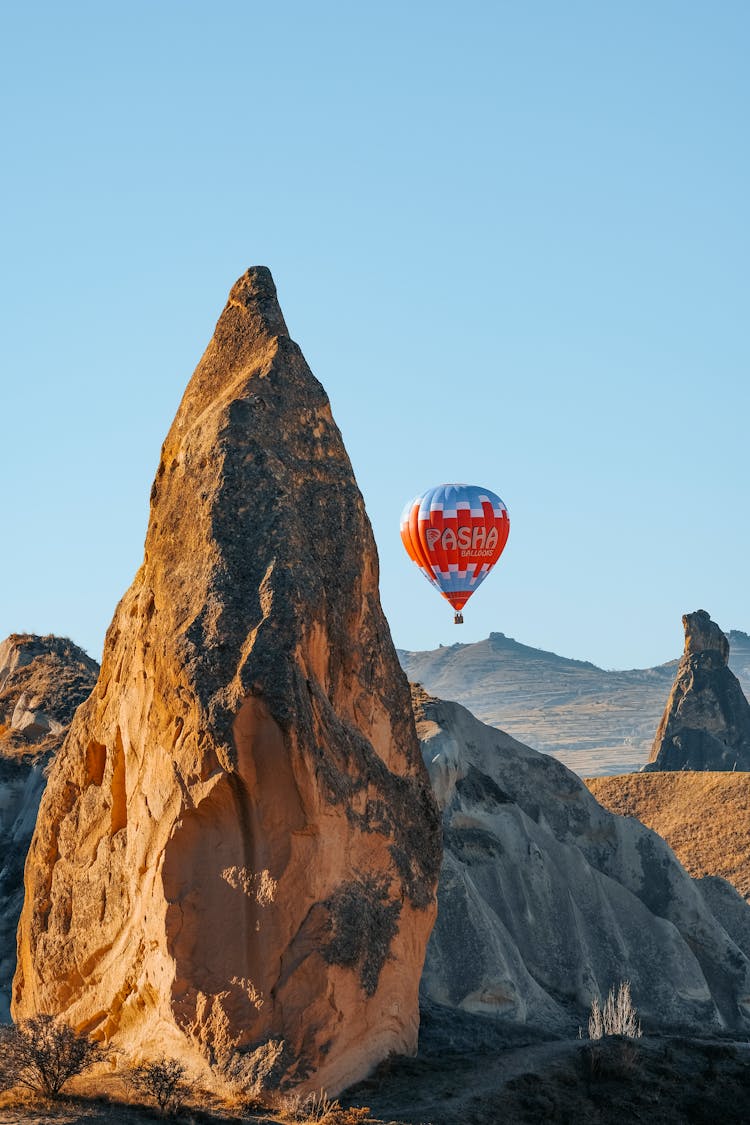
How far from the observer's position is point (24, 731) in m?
37.3

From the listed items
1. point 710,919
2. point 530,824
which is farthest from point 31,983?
point 710,919

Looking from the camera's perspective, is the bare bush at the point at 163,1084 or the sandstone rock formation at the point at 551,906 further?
the sandstone rock formation at the point at 551,906

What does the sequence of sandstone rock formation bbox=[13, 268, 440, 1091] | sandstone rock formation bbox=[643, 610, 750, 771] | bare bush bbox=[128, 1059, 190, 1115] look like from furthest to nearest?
sandstone rock formation bbox=[643, 610, 750, 771]
sandstone rock formation bbox=[13, 268, 440, 1091]
bare bush bbox=[128, 1059, 190, 1115]

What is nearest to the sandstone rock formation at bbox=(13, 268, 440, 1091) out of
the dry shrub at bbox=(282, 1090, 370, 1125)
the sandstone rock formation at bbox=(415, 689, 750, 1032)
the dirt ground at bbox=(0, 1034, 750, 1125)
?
the dry shrub at bbox=(282, 1090, 370, 1125)

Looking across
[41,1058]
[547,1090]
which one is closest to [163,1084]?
[41,1058]

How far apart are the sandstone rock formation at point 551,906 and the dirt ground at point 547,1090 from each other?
14406 millimetres

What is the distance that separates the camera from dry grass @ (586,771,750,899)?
60438 millimetres

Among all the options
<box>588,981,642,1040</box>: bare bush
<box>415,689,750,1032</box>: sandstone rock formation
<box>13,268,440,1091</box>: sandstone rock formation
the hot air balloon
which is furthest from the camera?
the hot air balloon

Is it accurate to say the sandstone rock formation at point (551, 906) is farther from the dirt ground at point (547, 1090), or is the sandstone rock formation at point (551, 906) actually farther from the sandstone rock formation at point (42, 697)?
the dirt ground at point (547, 1090)

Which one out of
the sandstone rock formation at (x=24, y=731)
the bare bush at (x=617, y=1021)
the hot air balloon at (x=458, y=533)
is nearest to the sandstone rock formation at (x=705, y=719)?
the hot air balloon at (x=458, y=533)

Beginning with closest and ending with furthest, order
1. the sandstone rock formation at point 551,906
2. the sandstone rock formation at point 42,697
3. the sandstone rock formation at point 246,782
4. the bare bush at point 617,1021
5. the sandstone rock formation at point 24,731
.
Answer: the sandstone rock formation at point 246,782 < the bare bush at point 617,1021 < the sandstone rock formation at point 24,731 < the sandstone rock formation at point 551,906 < the sandstone rock formation at point 42,697

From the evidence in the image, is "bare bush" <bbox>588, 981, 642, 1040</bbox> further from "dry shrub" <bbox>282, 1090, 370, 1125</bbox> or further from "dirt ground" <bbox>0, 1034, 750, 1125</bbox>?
"dry shrub" <bbox>282, 1090, 370, 1125</bbox>

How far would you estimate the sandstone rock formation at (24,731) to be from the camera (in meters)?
31.6

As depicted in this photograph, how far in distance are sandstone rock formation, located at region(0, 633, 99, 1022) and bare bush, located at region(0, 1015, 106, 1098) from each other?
1179 cm
